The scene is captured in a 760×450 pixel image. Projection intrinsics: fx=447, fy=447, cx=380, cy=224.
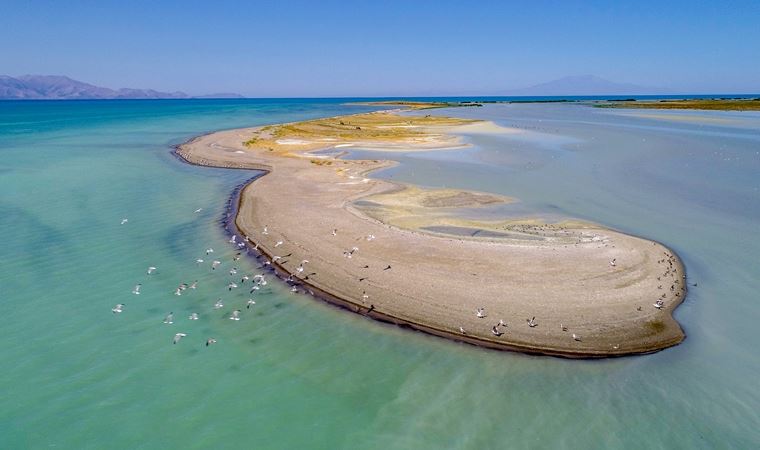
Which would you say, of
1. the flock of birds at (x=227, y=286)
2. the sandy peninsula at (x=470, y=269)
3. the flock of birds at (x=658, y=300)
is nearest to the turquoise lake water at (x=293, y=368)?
the flock of birds at (x=227, y=286)

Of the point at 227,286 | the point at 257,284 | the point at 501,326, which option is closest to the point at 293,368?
the point at 257,284

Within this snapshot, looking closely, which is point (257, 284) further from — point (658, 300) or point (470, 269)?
point (658, 300)

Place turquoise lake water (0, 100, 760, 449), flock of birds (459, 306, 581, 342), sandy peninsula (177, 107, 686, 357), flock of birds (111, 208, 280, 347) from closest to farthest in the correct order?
turquoise lake water (0, 100, 760, 449), flock of birds (459, 306, 581, 342), sandy peninsula (177, 107, 686, 357), flock of birds (111, 208, 280, 347)

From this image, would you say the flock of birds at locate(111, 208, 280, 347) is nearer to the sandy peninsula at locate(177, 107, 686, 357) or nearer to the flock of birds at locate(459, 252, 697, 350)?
the sandy peninsula at locate(177, 107, 686, 357)

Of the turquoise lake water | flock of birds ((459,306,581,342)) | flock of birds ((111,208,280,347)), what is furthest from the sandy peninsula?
flock of birds ((111,208,280,347))

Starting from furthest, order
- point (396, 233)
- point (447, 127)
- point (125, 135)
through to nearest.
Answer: point (447, 127), point (125, 135), point (396, 233)

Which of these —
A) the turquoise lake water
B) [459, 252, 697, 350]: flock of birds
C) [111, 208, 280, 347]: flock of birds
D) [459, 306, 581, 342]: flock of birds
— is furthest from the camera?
[111, 208, 280, 347]: flock of birds

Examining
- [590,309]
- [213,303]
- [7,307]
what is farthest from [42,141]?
[590,309]

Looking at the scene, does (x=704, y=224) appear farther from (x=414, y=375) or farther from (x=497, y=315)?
(x=414, y=375)

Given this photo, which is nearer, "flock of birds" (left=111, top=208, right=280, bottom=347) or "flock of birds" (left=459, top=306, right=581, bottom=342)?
"flock of birds" (left=459, top=306, right=581, bottom=342)
